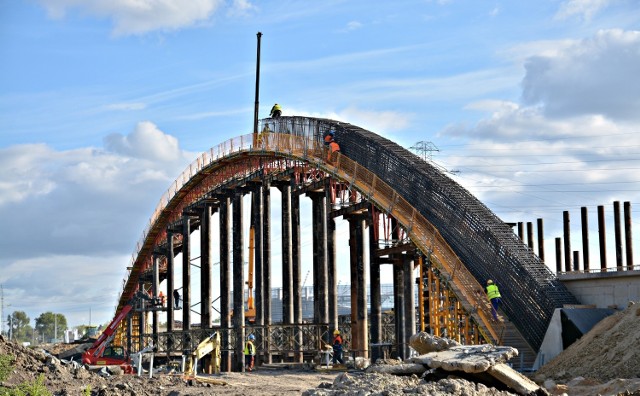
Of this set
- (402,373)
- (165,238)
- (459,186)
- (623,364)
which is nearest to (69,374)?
(402,373)

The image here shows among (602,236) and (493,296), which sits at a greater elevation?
(602,236)

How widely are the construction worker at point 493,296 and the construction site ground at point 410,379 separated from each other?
341cm

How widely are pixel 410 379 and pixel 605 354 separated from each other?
6.21 meters

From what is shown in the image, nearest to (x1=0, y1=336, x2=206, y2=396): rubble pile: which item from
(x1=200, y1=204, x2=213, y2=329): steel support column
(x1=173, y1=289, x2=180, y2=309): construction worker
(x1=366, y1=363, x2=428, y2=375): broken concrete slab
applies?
(x1=366, y1=363, x2=428, y2=375): broken concrete slab

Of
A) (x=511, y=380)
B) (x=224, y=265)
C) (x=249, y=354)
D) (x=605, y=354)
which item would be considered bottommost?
(x=249, y=354)

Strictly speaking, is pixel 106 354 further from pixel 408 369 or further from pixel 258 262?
pixel 408 369

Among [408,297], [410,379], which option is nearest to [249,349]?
[408,297]

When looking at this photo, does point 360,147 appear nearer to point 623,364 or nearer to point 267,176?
point 267,176

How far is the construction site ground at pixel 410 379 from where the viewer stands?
18.7m

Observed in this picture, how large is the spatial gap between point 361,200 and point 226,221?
A: 1126cm

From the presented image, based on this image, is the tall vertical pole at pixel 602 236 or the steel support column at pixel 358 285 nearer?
the steel support column at pixel 358 285

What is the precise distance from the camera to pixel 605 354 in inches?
945

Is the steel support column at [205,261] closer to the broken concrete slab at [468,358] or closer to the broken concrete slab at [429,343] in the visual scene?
the broken concrete slab at [429,343]

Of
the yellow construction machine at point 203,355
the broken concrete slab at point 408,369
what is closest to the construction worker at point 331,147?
the yellow construction machine at point 203,355
